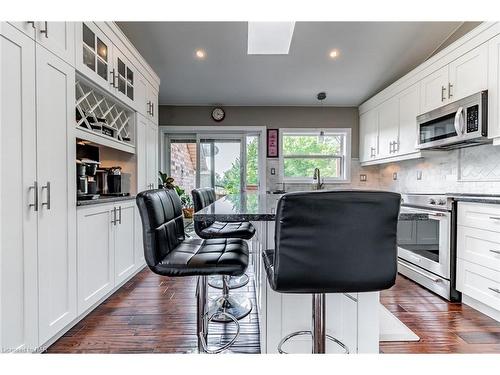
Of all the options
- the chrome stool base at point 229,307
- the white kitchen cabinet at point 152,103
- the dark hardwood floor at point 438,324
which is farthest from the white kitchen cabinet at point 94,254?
the dark hardwood floor at point 438,324

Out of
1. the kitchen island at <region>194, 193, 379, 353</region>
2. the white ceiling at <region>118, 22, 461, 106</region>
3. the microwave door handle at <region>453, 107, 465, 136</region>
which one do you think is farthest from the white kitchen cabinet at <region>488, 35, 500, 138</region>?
the kitchen island at <region>194, 193, 379, 353</region>

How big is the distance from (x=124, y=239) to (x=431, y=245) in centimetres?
277

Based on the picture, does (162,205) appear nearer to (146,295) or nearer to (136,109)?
(146,295)

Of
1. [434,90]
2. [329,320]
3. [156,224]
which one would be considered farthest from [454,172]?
[156,224]

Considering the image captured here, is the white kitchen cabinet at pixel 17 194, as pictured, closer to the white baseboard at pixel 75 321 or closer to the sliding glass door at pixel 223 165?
the white baseboard at pixel 75 321

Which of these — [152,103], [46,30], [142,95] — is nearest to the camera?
[46,30]

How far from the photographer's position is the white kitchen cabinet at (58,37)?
1.57 m

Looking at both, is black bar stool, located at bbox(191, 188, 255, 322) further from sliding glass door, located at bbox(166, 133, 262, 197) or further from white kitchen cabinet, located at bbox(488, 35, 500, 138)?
sliding glass door, located at bbox(166, 133, 262, 197)

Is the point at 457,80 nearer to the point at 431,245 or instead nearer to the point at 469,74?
the point at 469,74

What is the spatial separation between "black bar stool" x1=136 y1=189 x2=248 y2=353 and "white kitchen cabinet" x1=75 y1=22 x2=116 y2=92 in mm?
1190

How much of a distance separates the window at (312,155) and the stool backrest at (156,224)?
3.57 metres

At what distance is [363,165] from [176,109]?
3320 millimetres

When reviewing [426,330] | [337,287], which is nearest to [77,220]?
[337,287]

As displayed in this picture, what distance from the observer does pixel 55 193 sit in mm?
1686
